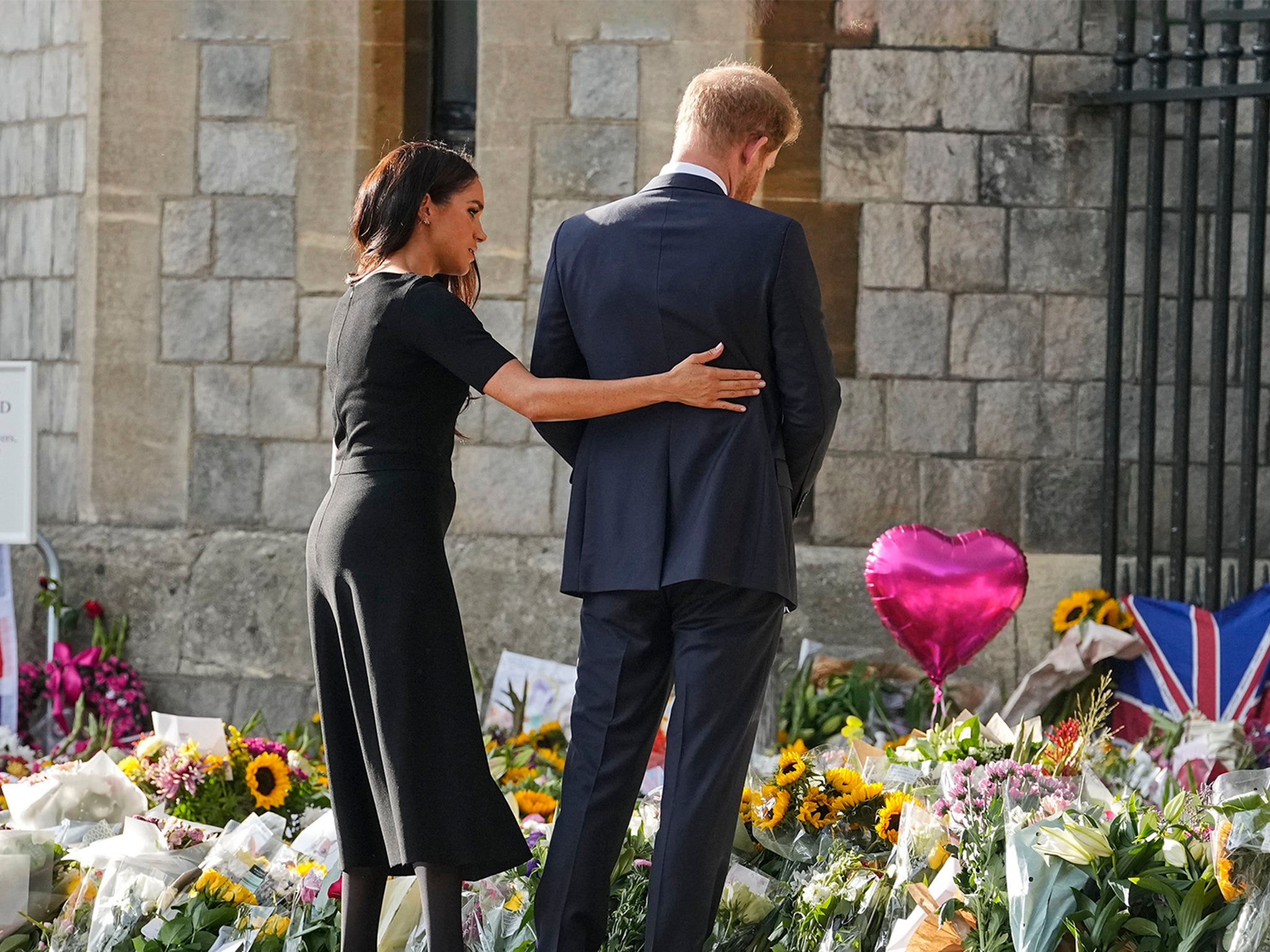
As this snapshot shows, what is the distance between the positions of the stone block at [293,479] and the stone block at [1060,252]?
254 cm

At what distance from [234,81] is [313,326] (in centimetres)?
92

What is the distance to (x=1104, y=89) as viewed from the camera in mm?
4648

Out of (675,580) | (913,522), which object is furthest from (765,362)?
(913,522)

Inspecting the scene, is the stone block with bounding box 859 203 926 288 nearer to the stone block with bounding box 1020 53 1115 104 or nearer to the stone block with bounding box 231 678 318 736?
the stone block with bounding box 1020 53 1115 104

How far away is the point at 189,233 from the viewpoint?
16.1 feet

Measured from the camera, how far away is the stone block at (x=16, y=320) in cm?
519

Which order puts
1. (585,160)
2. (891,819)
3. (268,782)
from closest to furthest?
(891,819) < (268,782) < (585,160)

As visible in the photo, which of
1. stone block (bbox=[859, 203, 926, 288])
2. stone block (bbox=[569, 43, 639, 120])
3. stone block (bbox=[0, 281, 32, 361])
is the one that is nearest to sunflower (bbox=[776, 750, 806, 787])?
stone block (bbox=[859, 203, 926, 288])

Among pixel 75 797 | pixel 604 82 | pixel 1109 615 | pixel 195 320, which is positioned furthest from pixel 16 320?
pixel 1109 615

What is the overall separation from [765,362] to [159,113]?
11.0 ft

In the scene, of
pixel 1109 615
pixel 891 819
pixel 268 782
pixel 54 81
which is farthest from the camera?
pixel 54 81

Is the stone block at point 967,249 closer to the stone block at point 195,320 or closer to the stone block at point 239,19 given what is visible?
the stone block at point 239,19

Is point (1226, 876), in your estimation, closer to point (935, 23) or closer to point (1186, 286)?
point (1186, 286)

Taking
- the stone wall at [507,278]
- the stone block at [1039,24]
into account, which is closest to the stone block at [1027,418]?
the stone wall at [507,278]
